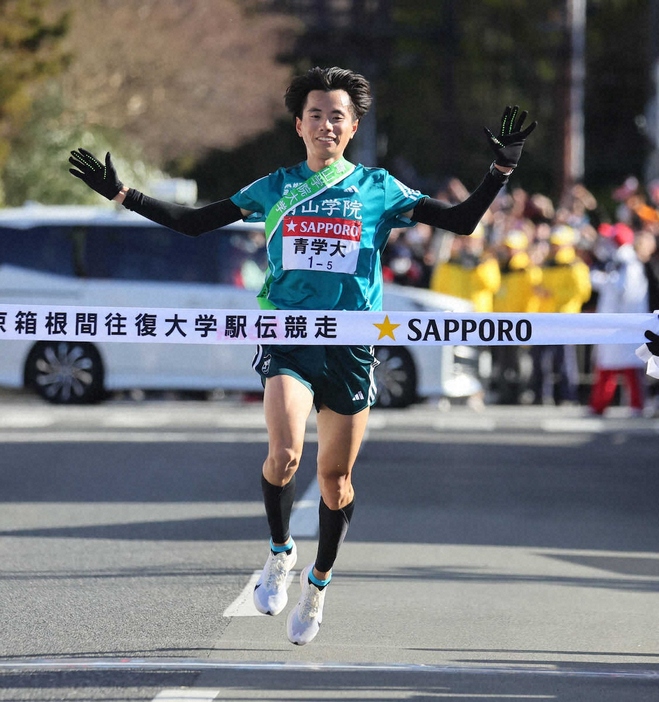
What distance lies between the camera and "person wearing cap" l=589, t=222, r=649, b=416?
17.3 m

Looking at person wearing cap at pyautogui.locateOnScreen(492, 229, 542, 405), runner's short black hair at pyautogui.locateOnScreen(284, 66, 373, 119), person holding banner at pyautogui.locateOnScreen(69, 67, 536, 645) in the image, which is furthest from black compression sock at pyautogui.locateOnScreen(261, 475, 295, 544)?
person wearing cap at pyautogui.locateOnScreen(492, 229, 542, 405)

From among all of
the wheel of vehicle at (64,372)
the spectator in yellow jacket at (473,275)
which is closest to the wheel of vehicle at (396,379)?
the spectator in yellow jacket at (473,275)

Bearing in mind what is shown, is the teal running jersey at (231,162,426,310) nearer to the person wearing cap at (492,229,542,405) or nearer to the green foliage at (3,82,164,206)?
the person wearing cap at (492,229,542,405)

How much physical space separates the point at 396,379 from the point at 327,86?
11596mm

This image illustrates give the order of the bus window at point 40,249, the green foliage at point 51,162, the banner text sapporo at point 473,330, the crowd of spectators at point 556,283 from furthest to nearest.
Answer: the green foliage at point 51,162
the bus window at point 40,249
the crowd of spectators at point 556,283
the banner text sapporo at point 473,330

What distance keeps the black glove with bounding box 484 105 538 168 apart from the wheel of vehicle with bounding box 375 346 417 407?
446 inches

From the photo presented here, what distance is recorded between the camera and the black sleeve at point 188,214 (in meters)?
6.71

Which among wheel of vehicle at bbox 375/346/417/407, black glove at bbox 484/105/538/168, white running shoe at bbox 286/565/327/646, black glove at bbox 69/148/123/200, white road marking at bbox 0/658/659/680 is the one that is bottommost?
wheel of vehicle at bbox 375/346/417/407

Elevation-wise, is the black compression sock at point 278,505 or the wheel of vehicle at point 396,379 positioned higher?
the black compression sock at point 278,505

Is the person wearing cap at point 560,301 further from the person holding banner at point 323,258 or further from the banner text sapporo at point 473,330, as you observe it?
the person holding banner at point 323,258

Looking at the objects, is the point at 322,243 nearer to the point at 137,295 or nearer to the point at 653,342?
the point at 653,342

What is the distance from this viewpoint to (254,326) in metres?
6.93

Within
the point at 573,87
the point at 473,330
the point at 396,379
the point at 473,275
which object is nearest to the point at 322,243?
the point at 473,330

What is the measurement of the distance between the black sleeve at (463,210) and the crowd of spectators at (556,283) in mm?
10922
